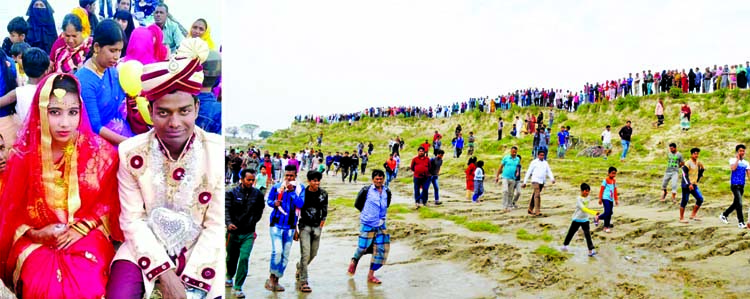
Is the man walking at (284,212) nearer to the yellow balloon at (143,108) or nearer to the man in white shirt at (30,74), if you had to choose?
the yellow balloon at (143,108)

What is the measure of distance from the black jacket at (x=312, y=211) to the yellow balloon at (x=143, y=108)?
383 cm

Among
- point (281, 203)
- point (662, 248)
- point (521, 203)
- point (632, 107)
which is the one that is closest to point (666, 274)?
point (662, 248)

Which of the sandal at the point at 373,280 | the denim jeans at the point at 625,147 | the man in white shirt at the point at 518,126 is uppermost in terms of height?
the man in white shirt at the point at 518,126

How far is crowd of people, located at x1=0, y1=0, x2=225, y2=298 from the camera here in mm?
3674

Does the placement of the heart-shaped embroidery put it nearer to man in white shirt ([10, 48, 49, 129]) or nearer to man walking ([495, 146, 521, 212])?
man in white shirt ([10, 48, 49, 129])

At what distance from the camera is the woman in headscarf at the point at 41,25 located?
148 inches

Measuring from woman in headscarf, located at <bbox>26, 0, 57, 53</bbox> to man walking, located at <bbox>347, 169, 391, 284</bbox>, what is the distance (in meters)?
4.73

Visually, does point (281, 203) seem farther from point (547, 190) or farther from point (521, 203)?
point (547, 190)

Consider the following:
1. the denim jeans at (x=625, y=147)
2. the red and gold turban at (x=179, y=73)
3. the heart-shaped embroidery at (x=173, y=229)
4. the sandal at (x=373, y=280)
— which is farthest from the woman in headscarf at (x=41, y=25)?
the denim jeans at (x=625, y=147)

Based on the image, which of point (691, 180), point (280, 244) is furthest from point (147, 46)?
point (691, 180)

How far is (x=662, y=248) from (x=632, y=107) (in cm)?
2019

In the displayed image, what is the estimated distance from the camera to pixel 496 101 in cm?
4003

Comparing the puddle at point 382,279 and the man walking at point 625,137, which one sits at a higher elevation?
the man walking at point 625,137

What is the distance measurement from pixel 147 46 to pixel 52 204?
1.04 meters
